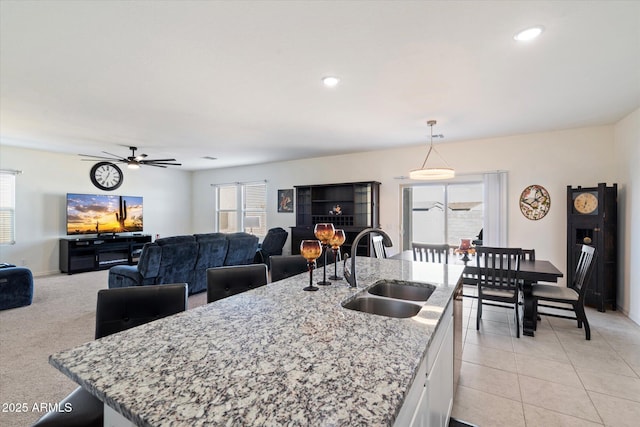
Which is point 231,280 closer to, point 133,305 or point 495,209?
point 133,305

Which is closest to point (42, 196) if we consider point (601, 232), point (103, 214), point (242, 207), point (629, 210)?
point (103, 214)

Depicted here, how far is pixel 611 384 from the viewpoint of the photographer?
90.7 inches

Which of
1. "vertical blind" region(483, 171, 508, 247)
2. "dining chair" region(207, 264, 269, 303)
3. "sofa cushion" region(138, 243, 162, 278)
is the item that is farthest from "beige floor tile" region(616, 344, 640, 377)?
"sofa cushion" region(138, 243, 162, 278)

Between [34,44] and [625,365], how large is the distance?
558 cm

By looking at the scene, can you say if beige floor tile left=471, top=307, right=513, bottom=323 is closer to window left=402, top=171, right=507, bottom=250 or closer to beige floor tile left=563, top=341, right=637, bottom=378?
beige floor tile left=563, top=341, right=637, bottom=378

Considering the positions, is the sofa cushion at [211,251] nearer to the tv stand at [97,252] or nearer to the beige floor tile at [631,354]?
the tv stand at [97,252]

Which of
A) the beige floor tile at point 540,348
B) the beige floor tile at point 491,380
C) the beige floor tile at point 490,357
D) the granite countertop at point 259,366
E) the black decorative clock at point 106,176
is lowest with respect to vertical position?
the beige floor tile at point 491,380

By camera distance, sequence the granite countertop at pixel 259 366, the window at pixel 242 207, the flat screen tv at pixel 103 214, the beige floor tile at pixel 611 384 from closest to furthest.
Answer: the granite countertop at pixel 259 366, the beige floor tile at pixel 611 384, the flat screen tv at pixel 103 214, the window at pixel 242 207

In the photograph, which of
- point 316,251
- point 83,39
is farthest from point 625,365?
point 83,39

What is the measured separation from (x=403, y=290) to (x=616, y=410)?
1.74 metres

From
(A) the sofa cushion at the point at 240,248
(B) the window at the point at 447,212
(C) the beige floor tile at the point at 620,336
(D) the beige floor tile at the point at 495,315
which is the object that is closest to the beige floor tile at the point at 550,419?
(C) the beige floor tile at the point at 620,336

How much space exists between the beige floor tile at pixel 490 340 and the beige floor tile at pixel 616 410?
0.79 meters

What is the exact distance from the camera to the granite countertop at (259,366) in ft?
2.14

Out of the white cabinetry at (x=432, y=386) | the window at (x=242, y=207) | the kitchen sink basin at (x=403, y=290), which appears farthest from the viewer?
the window at (x=242, y=207)
